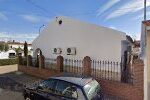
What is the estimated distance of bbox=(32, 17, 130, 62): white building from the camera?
51.3 ft

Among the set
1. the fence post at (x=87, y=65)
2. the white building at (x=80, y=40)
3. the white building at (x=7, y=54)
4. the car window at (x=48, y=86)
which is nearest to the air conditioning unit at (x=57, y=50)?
the white building at (x=80, y=40)

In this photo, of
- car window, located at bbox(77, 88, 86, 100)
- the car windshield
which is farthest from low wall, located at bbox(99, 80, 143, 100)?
car window, located at bbox(77, 88, 86, 100)

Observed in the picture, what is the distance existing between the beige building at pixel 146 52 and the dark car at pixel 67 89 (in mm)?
2270

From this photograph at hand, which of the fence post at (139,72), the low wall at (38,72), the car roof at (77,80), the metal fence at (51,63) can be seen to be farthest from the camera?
the metal fence at (51,63)

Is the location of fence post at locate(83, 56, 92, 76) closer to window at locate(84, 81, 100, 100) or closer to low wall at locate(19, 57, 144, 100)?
low wall at locate(19, 57, 144, 100)

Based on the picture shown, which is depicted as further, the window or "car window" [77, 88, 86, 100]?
the window

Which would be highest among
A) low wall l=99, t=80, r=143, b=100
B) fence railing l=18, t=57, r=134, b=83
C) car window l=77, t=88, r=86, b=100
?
fence railing l=18, t=57, r=134, b=83

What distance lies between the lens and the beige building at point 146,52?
8.30 metres

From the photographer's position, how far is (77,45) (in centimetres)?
1745

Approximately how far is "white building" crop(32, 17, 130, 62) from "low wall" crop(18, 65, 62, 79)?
107 inches

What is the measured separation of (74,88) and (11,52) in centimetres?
5010

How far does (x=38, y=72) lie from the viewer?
1611cm

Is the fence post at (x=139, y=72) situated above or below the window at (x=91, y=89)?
above

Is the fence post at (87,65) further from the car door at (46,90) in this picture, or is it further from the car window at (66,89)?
the car window at (66,89)
